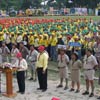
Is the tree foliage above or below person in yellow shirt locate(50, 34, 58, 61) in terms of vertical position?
above

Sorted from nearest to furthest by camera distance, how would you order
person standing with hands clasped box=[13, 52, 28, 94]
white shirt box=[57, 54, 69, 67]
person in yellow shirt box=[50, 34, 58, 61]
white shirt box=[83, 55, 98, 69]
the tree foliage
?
1. white shirt box=[83, 55, 98, 69]
2. person standing with hands clasped box=[13, 52, 28, 94]
3. white shirt box=[57, 54, 69, 67]
4. person in yellow shirt box=[50, 34, 58, 61]
5. the tree foliage

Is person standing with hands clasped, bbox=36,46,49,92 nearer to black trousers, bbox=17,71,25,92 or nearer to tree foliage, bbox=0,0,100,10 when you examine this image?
black trousers, bbox=17,71,25,92

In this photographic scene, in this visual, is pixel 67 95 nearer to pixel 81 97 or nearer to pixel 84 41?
pixel 81 97

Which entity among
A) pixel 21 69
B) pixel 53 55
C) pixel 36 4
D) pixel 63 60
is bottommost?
pixel 53 55

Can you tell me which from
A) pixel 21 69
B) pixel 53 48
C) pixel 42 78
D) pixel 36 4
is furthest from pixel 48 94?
pixel 36 4

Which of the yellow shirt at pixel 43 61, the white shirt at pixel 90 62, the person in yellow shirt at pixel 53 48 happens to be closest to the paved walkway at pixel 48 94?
the yellow shirt at pixel 43 61

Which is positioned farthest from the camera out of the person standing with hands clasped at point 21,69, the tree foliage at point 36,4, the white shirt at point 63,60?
the tree foliage at point 36,4

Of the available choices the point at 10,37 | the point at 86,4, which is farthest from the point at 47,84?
the point at 86,4

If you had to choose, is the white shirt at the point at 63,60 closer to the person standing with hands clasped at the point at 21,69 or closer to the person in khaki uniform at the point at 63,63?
the person in khaki uniform at the point at 63,63

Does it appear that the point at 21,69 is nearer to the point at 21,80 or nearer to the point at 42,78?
the point at 21,80

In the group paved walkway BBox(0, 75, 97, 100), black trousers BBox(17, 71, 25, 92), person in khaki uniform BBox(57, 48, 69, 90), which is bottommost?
paved walkway BBox(0, 75, 97, 100)

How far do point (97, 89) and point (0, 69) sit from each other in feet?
12.0

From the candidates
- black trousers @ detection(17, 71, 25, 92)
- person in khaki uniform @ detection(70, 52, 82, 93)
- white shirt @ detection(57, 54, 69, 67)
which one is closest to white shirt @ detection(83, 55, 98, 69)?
person in khaki uniform @ detection(70, 52, 82, 93)

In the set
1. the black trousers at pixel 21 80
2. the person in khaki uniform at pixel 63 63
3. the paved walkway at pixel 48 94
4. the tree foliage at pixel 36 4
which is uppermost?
the tree foliage at pixel 36 4
